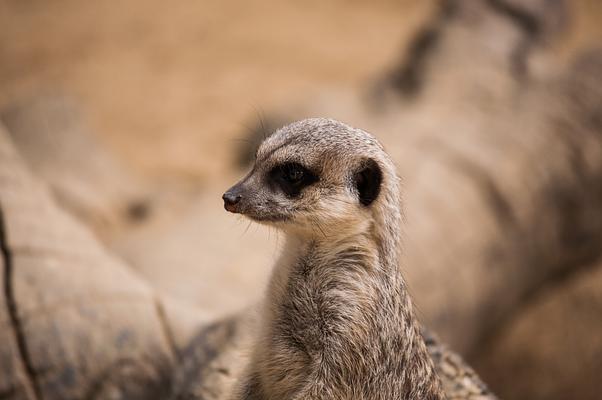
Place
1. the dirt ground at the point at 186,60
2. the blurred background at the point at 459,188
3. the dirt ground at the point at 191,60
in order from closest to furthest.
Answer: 1. the blurred background at the point at 459,188
2. the dirt ground at the point at 191,60
3. the dirt ground at the point at 186,60

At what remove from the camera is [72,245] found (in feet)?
8.64

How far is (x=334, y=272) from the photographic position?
1.88 metres

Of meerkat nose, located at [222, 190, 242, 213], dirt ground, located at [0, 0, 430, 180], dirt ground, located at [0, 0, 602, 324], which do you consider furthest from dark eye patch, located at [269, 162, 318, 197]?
dirt ground, located at [0, 0, 430, 180]

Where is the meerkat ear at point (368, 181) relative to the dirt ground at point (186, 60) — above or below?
above

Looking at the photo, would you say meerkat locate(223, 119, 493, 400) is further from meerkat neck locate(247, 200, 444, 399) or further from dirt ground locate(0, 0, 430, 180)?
dirt ground locate(0, 0, 430, 180)

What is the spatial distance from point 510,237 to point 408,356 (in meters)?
2.18

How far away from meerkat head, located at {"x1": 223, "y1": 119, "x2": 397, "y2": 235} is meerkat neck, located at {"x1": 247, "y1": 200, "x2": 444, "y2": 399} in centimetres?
7

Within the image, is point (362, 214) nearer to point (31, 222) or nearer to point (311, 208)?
point (311, 208)

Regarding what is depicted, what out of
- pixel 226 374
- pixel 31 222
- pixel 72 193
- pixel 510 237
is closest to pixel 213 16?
pixel 72 193

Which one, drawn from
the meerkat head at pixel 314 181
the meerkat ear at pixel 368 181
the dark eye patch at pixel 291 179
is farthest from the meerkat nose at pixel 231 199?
the meerkat ear at pixel 368 181

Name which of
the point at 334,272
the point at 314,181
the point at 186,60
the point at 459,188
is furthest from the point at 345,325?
the point at 186,60

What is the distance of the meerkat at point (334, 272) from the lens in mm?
1813

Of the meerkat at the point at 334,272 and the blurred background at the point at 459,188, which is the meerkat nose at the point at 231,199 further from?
the blurred background at the point at 459,188

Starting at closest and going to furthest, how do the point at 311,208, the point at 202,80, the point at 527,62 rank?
the point at 311,208 → the point at 527,62 → the point at 202,80
